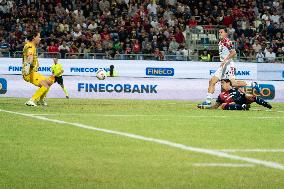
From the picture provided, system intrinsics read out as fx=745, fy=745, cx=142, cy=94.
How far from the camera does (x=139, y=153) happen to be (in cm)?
930

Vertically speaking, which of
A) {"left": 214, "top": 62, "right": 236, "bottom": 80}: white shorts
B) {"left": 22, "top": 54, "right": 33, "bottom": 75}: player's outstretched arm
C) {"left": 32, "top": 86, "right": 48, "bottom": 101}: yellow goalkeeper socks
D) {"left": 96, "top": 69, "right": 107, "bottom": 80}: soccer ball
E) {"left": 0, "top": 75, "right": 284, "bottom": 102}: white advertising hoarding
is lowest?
{"left": 0, "top": 75, "right": 284, "bottom": 102}: white advertising hoarding

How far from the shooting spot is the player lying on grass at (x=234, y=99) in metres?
20.5

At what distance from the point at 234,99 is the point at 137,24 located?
15634mm

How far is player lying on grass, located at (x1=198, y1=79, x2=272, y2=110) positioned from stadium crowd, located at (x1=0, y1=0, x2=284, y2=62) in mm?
10814

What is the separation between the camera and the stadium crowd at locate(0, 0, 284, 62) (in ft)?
109

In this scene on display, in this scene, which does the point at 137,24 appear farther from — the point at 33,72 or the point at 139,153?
the point at 139,153

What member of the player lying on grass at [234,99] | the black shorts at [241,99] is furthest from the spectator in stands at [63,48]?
the black shorts at [241,99]

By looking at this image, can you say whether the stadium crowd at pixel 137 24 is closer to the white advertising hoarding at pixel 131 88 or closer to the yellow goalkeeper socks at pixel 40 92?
the white advertising hoarding at pixel 131 88

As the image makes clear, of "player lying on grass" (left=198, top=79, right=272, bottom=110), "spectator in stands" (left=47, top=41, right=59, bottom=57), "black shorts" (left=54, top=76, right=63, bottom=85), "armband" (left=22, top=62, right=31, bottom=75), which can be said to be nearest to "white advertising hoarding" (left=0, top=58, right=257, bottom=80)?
"spectator in stands" (left=47, top=41, right=59, bottom=57)

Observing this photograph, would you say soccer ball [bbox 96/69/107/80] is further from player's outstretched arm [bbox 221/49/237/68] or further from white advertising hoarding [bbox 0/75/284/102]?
player's outstretched arm [bbox 221/49/237/68]

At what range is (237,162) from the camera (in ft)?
27.9

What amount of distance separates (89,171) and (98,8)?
97.2 ft

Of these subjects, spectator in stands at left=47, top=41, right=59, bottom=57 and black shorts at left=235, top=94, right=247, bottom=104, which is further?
spectator in stands at left=47, top=41, right=59, bottom=57

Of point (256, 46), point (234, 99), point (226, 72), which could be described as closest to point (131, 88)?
point (256, 46)
